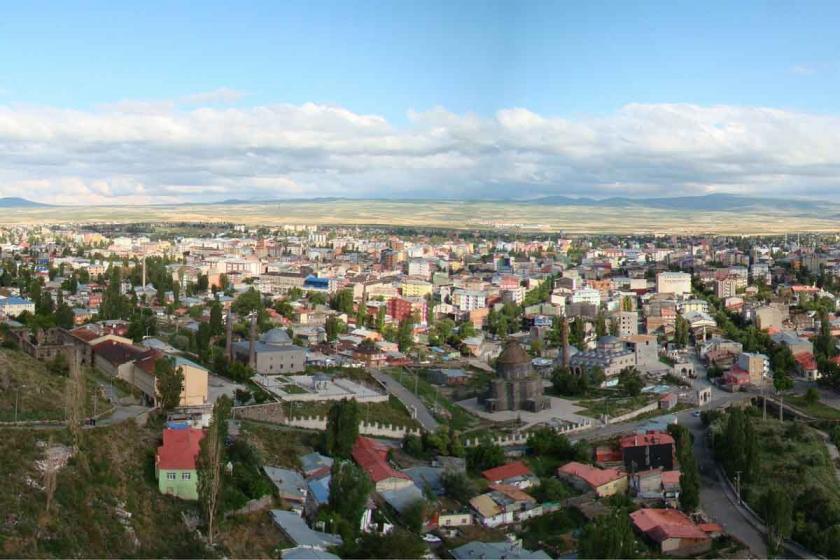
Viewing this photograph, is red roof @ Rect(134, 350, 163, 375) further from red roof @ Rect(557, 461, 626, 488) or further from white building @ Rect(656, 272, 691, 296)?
white building @ Rect(656, 272, 691, 296)

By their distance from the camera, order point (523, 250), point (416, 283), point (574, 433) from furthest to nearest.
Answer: point (523, 250), point (416, 283), point (574, 433)

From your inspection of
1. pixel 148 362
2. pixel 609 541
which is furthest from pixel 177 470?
pixel 148 362

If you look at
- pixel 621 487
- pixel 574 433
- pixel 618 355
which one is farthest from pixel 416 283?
pixel 621 487

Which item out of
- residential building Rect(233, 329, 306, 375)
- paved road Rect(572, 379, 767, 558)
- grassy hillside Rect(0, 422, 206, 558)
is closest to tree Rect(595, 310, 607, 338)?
paved road Rect(572, 379, 767, 558)

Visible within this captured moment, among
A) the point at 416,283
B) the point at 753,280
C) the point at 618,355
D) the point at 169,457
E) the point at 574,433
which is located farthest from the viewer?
the point at 753,280

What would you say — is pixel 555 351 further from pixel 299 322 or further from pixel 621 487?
pixel 621 487
